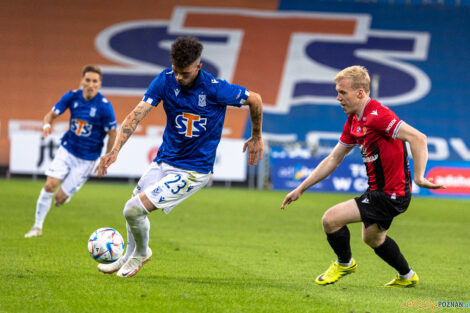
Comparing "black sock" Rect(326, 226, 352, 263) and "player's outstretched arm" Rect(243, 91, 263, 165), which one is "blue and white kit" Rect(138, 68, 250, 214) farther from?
"black sock" Rect(326, 226, 352, 263)

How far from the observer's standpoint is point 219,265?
8.10m

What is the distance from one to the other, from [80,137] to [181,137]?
4.40 meters

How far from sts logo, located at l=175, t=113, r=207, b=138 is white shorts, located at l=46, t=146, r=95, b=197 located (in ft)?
14.3

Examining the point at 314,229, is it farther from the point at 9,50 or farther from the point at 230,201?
the point at 9,50

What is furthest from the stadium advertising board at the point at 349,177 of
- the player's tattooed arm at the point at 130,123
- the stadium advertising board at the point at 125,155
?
the player's tattooed arm at the point at 130,123

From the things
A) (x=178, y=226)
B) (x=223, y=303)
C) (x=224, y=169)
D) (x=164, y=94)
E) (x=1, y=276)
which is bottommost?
(x=224, y=169)

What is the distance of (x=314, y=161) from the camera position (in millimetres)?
23516

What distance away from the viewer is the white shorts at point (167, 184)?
646 cm

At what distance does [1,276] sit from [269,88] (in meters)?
23.9

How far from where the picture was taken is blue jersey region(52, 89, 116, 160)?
10477mm

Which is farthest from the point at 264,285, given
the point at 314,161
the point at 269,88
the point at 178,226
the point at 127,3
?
the point at 127,3

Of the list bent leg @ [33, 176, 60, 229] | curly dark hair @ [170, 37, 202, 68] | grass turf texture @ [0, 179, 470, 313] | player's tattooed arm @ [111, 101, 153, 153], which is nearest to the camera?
grass turf texture @ [0, 179, 470, 313]

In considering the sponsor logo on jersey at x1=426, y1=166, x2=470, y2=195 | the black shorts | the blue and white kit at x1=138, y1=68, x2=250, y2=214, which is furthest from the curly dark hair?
the sponsor logo on jersey at x1=426, y1=166, x2=470, y2=195

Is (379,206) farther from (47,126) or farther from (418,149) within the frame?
(47,126)
